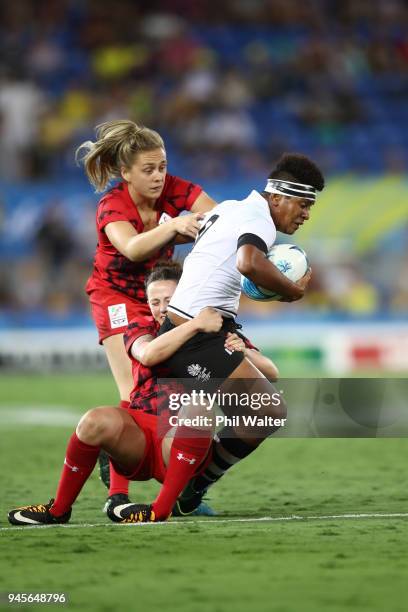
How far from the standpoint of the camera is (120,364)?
22.7ft

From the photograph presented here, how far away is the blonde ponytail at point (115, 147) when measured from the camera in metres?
6.58

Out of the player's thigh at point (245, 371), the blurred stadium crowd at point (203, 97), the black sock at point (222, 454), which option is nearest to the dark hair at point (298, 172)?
the player's thigh at point (245, 371)

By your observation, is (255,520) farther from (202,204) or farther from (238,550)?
(202,204)

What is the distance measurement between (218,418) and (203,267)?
781mm

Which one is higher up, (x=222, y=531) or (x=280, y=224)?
(x=280, y=224)

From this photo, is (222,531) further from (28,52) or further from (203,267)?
(28,52)

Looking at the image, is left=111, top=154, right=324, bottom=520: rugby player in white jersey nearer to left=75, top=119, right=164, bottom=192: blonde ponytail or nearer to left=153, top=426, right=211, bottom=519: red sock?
left=153, top=426, right=211, bottom=519: red sock

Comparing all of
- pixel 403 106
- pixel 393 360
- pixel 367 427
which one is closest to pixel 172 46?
pixel 403 106

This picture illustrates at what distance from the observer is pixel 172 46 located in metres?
19.1

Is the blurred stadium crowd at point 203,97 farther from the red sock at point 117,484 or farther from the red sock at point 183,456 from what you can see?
the red sock at point 183,456

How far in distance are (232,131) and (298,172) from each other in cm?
1194

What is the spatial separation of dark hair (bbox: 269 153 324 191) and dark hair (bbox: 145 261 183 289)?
2.59ft

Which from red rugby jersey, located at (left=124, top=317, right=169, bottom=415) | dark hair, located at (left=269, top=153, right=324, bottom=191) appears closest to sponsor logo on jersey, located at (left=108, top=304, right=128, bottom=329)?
red rugby jersey, located at (left=124, top=317, right=169, bottom=415)

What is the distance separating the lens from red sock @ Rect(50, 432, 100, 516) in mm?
5672
